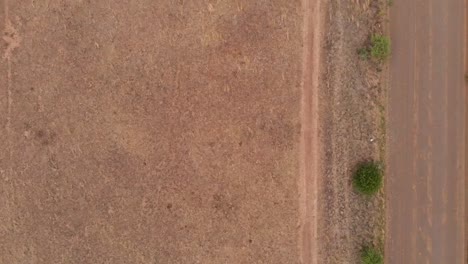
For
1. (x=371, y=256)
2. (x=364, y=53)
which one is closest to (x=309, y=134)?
(x=364, y=53)

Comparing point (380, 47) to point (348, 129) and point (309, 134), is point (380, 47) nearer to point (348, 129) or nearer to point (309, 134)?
point (348, 129)

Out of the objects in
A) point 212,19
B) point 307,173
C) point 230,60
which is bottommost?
point 307,173

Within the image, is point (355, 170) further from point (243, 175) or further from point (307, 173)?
point (243, 175)

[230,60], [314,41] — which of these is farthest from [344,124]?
[230,60]

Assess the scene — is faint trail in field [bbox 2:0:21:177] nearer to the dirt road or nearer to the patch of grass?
the patch of grass

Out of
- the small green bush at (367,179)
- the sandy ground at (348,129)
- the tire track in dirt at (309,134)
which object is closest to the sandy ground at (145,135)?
the tire track in dirt at (309,134)
